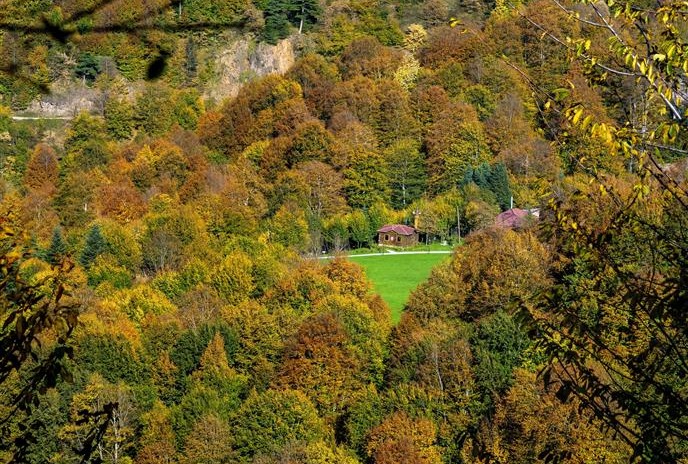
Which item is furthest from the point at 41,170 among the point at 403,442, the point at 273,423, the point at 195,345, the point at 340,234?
the point at 403,442

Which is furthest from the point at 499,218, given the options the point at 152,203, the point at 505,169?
the point at 152,203

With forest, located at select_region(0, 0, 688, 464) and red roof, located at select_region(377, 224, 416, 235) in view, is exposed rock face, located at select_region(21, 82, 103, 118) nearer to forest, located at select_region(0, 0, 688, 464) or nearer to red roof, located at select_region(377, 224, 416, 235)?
forest, located at select_region(0, 0, 688, 464)

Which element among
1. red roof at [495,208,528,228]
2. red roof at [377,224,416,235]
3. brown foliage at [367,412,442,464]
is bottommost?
red roof at [377,224,416,235]

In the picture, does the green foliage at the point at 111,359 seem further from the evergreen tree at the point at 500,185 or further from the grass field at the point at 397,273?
the evergreen tree at the point at 500,185

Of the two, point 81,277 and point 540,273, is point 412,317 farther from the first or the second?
point 81,277

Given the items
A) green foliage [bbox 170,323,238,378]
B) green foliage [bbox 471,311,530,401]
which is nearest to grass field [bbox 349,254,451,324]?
green foliage [bbox 170,323,238,378]
